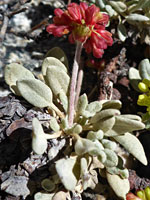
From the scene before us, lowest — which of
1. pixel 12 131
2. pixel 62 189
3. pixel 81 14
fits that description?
pixel 62 189

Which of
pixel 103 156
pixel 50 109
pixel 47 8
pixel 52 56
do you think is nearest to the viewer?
pixel 103 156

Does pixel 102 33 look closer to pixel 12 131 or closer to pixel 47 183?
pixel 12 131

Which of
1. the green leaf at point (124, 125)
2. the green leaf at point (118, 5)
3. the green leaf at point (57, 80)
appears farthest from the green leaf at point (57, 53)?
the green leaf at point (124, 125)

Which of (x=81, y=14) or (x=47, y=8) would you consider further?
(x=47, y=8)

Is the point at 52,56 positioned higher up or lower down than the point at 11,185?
higher up

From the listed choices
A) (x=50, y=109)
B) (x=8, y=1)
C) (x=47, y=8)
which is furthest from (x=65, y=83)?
(x=47, y=8)

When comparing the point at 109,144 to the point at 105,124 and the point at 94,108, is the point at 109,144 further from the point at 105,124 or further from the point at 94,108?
the point at 94,108

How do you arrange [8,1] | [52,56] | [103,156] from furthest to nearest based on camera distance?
[8,1] → [52,56] → [103,156]
